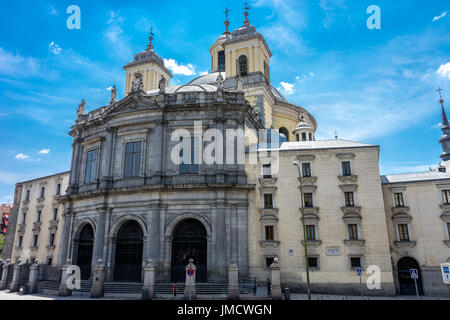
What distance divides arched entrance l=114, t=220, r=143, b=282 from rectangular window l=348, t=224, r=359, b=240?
57.0 ft

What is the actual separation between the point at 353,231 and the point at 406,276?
5.96 meters

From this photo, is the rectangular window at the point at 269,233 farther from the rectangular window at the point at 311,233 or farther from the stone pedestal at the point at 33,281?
the stone pedestal at the point at 33,281

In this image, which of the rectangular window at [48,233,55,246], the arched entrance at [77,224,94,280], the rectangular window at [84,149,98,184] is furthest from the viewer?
the rectangular window at [48,233,55,246]

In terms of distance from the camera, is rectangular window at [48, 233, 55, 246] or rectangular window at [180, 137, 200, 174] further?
rectangular window at [48, 233, 55, 246]

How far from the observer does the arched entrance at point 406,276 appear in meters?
27.3

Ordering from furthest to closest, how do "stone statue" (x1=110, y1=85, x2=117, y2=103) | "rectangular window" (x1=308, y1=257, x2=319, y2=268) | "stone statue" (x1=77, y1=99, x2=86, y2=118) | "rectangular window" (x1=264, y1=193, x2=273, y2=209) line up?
"stone statue" (x1=77, y1=99, x2=86, y2=118) → "stone statue" (x1=110, y1=85, x2=117, y2=103) → "rectangular window" (x1=264, y1=193, x2=273, y2=209) → "rectangular window" (x1=308, y1=257, x2=319, y2=268)

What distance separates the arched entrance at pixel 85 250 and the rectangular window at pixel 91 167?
462 centimetres

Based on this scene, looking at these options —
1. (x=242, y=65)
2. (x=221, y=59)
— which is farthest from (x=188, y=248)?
(x=221, y=59)

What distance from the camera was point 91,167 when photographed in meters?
34.4

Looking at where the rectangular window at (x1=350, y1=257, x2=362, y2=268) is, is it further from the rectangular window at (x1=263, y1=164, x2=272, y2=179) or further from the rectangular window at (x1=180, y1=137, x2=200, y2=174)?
the rectangular window at (x1=180, y1=137, x2=200, y2=174)

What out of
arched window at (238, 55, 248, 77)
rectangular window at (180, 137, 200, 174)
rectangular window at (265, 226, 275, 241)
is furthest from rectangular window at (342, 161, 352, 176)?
arched window at (238, 55, 248, 77)

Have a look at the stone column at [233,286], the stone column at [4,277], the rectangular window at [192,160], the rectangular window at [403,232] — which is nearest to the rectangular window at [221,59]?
the rectangular window at [192,160]

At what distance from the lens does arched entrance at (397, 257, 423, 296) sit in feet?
89.5

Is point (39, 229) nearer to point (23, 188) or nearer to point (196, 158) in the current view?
point (23, 188)
